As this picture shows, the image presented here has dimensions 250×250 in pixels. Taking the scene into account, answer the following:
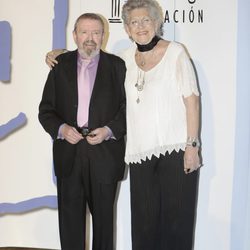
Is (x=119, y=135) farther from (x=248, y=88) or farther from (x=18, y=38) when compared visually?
(x=18, y=38)

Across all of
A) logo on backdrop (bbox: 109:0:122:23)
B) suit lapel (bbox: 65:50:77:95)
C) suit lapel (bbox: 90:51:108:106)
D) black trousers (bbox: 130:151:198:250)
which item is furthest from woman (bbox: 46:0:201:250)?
logo on backdrop (bbox: 109:0:122:23)

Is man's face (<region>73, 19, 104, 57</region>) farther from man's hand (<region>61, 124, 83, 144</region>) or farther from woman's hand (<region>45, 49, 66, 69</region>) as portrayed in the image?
man's hand (<region>61, 124, 83, 144</region>)

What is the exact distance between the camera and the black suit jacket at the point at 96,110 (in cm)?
180

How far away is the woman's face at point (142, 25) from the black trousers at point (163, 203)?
20.5 inches

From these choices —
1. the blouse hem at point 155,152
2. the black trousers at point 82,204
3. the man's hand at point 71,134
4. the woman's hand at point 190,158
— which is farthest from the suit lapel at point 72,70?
the woman's hand at point 190,158

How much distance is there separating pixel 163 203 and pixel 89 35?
0.82m

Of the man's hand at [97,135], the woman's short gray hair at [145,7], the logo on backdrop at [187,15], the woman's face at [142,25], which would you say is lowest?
the man's hand at [97,135]

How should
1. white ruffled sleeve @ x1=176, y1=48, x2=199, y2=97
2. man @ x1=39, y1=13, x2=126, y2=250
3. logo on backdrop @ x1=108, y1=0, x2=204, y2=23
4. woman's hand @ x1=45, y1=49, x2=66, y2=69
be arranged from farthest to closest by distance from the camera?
logo on backdrop @ x1=108, y1=0, x2=204, y2=23, woman's hand @ x1=45, y1=49, x2=66, y2=69, man @ x1=39, y1=13, x2=126, y2=250, white ruffled sleeve @ x1=176, y1=48, x2=199, y2=97

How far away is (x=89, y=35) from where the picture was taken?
1.77m

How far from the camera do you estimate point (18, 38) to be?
2.33m

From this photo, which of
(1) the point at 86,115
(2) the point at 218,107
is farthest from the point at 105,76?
(2) the point at 218,107

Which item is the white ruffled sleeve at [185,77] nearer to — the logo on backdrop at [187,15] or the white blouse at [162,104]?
the white blouse at [162,104]

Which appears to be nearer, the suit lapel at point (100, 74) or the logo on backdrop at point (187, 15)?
the suit lapel at point (100, 74)

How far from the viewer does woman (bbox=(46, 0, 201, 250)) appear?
1707 millimetres
